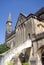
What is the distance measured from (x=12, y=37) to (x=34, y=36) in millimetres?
24915

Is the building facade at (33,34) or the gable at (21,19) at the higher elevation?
the gable at (21,19)

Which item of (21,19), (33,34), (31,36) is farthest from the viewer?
(21,19)

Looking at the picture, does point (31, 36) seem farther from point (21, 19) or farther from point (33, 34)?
point (21, 19)

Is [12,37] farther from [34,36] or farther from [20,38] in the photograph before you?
[34,36]

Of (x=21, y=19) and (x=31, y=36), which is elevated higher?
(x=21, y=19)

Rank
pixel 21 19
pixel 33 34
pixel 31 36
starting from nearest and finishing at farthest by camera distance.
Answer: pixel 33 34 → pixel 31 36 → pixel 21 19

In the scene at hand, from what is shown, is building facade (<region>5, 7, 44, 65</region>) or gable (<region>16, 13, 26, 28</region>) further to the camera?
gable (<region>16, 13, 26, 28</region>)

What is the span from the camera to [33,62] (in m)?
26.3

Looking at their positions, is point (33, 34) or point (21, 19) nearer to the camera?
point (33, 34)

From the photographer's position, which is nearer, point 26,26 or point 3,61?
point 3,61

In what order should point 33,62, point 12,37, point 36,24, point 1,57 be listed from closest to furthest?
point 33,62 < point 1,57 < point 36,24 < point 12,37

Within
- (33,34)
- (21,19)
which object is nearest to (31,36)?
(33,34)

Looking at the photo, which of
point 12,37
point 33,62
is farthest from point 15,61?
point 12,37

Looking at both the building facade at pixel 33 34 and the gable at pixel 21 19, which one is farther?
the gable at pixel 21 19
